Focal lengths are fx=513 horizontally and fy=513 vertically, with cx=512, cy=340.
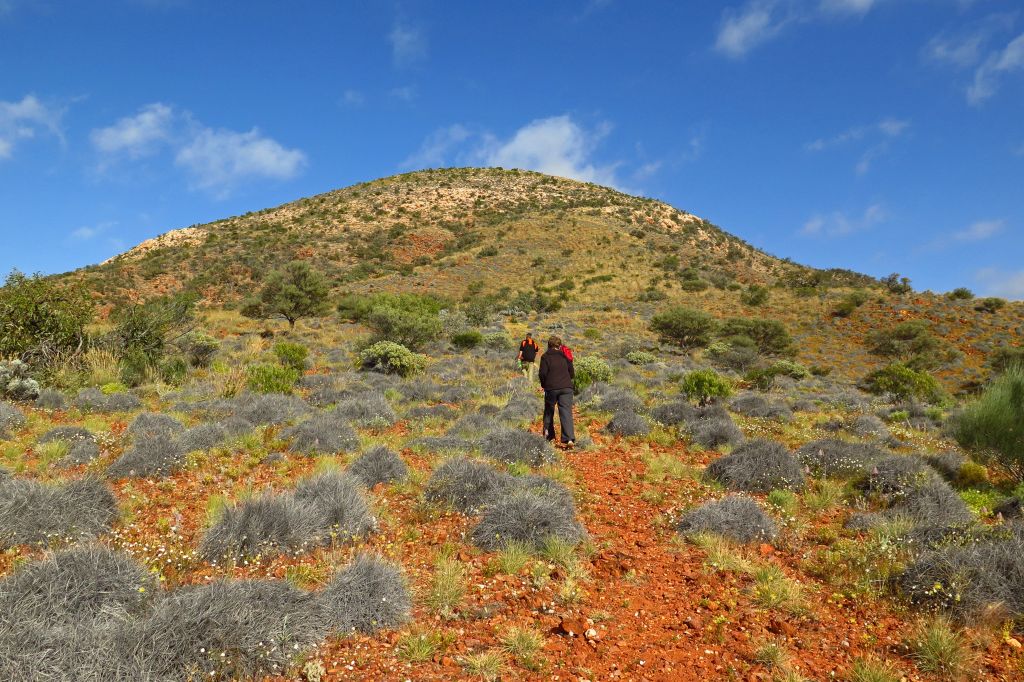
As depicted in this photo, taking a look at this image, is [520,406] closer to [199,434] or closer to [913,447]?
[199,434]

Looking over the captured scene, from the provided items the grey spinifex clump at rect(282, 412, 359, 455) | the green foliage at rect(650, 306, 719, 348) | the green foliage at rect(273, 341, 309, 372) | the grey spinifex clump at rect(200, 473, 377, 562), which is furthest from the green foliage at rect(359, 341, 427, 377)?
the green foliage at rect(650, 306, 719, 348)

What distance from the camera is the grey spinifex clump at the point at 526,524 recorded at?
5742 millimetres

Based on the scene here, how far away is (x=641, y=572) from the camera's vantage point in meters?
5.35

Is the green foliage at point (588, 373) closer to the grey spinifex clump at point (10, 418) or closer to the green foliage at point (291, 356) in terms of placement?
the green foliage at point (291, 356)

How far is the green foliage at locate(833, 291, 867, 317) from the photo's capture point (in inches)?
1344

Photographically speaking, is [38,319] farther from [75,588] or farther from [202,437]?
[75,588]

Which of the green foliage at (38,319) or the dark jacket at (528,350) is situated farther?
the dark jacket at (528,350)

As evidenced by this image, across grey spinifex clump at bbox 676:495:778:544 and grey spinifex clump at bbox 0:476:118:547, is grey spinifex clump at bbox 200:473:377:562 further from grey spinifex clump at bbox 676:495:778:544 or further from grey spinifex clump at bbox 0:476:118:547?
grey spinifex clump at bbox 676:495:778:544

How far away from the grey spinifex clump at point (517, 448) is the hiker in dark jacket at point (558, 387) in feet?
2.15

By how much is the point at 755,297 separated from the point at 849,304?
6.25 metres

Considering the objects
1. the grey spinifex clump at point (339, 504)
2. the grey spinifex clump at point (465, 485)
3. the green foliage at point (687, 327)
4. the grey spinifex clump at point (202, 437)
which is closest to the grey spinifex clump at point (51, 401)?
the grey spinifex clump at point (202, 437)

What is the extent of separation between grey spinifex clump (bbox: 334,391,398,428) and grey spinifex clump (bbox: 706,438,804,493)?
6725mm

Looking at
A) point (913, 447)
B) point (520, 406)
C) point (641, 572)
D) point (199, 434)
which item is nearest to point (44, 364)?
point (199, 434)

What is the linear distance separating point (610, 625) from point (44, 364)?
16.4 m
